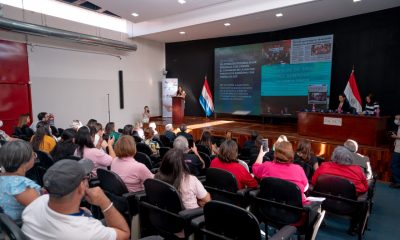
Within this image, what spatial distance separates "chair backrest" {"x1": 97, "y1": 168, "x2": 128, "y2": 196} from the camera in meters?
2.39

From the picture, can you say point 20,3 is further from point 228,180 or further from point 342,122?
point 342,122

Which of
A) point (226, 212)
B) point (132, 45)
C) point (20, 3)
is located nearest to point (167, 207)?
point (226, 212)

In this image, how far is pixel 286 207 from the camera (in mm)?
2227

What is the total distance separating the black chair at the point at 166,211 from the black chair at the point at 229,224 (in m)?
0.21

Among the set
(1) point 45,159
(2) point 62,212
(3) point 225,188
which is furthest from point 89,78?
(2) point 62,212

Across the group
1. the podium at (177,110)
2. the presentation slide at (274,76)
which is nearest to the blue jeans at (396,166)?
the presentation slide at (274,76)

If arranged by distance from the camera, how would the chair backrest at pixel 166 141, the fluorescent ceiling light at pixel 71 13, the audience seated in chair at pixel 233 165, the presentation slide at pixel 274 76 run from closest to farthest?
the audience seated in chair at pixel 233 165 < the chair backrest at pixel 166 141 < the fluorescent ceiling light at pixel 71 13 < the presentation slide at pixel 274 76

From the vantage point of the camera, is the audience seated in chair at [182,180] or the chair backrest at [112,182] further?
the chair backrest at [112,182]

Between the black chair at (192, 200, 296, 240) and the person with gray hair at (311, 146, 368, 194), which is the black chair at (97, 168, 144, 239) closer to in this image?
the black chair at (192, 200, 296, 240)

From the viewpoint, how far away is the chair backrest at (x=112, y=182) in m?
2.39

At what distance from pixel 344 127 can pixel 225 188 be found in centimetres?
425

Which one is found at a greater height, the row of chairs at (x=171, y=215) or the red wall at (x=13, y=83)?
the red wall at (x=13, y=83)

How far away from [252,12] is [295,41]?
1830 millimetres

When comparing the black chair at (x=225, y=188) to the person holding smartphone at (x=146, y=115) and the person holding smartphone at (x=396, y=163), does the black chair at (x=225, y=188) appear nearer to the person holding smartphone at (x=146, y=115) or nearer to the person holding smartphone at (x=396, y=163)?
the person holding smartphone at (x=396, y=163)
